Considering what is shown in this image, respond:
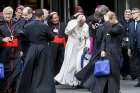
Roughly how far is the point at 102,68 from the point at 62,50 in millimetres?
3561

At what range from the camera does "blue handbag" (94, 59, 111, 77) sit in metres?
12.4

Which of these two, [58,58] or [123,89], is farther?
[58,58]

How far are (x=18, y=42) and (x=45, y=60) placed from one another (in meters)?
1.30

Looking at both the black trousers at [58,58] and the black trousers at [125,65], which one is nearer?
the black trousers at [58,58]

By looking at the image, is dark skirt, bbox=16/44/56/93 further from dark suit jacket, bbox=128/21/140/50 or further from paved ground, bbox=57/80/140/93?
dark suit jacket, bbox=128/21/140/50

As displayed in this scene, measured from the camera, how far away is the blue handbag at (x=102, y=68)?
12.4m

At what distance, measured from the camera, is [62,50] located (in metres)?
15.9

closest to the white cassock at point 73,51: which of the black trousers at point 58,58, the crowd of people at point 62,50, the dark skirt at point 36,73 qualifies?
the crowd of people at point 62,50

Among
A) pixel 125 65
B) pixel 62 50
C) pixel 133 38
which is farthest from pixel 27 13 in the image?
pixel 125 65

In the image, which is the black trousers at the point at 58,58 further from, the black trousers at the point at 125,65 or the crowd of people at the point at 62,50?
the black trousers at the point at 125,65

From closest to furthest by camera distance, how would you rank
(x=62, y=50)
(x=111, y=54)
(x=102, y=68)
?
(x=102, y=68)
(x=111, y=54)
(x=62, y=50)

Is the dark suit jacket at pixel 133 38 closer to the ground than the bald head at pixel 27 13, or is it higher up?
closer to the ground

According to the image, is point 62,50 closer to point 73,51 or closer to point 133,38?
point 73,51

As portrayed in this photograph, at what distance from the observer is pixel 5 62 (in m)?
13.8
